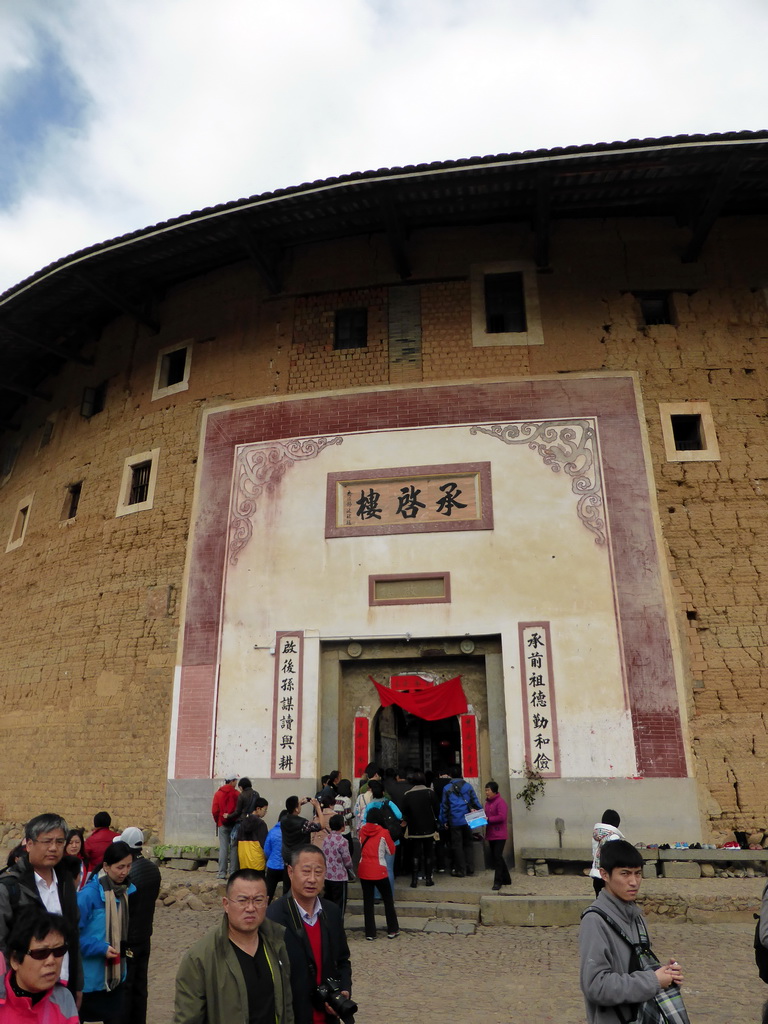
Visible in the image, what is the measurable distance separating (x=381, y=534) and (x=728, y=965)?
6.00m

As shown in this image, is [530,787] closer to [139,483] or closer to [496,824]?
[496,824]

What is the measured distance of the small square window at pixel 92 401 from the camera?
13273 millimetres

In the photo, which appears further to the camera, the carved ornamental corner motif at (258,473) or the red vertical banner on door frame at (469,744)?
the carved ornamental corner motif at (258,473)

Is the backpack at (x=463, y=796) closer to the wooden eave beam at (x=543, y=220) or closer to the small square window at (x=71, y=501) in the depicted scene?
the wooden eave beam at (x=543, y=220)

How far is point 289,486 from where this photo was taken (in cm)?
1065

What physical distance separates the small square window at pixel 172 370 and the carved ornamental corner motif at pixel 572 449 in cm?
488

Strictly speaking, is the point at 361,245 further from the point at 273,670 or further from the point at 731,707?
the point at 731,707

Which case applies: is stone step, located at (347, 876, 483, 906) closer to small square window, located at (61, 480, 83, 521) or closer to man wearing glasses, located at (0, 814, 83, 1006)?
man wearing glasses, located at (0, 814, 83, 1006)

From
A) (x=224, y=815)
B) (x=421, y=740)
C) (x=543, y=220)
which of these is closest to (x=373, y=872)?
(x=224, y=815)

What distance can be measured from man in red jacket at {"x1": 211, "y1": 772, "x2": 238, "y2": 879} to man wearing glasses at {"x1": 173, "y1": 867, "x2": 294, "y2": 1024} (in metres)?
5.87

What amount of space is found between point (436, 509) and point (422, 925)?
16.2ft

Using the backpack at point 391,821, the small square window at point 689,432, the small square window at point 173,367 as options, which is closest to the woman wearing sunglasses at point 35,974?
the backpack at point 391,821

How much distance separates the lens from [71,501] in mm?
13062

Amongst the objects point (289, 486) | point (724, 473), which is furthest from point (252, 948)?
point (724, 473)
